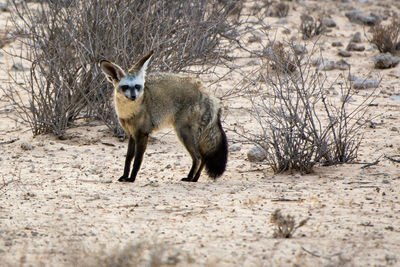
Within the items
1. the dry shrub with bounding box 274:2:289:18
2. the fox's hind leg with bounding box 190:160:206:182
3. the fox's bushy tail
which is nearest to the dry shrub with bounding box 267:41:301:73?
the fox's bushy tail

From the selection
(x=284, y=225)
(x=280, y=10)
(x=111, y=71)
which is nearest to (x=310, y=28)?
(x=280, y=10)

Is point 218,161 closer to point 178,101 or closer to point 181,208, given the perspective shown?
point 178,101

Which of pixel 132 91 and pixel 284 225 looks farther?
pixel 132 91

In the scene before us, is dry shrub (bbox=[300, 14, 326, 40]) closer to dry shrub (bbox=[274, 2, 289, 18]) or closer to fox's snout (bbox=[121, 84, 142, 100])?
dry shrub (bbox=[274, 2, 289, 18])

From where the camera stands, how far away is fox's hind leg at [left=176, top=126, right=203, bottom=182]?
593 centimetres

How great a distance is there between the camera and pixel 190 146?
5938 millimetres

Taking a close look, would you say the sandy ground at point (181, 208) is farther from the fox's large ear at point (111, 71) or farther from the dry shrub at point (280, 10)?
the dry shrub at point (280, 10)

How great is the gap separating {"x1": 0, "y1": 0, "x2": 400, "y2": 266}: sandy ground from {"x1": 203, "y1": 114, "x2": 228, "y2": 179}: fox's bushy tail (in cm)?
10

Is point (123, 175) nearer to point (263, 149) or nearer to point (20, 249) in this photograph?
point (263, 149)

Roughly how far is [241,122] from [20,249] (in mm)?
4940

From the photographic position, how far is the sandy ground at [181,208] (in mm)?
3781

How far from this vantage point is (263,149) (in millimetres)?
6480

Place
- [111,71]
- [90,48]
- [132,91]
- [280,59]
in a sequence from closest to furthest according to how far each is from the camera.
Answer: [132,91]
[111,71]
[280,59]
[90,48]

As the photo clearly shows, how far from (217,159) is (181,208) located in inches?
45.7
